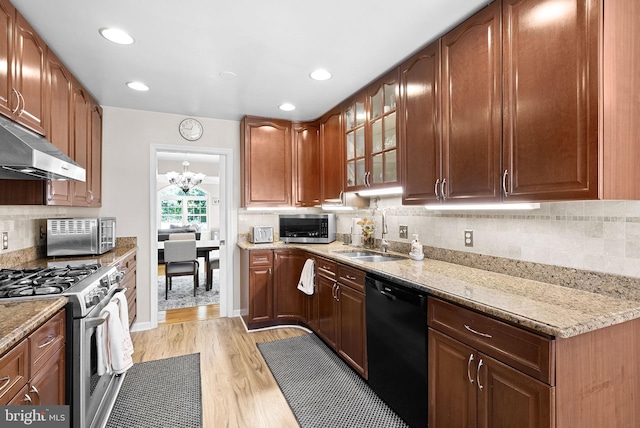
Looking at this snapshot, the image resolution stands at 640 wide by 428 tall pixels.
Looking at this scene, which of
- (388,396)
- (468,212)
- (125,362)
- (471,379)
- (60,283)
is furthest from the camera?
(468,212)

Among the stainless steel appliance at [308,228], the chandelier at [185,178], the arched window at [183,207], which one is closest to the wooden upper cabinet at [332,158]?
the stainless steel appliance at [308,228]

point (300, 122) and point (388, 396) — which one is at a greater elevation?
point (300, 122)

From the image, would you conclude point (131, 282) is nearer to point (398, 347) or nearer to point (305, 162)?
point (305, 162)

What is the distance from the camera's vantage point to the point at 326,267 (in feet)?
9.62

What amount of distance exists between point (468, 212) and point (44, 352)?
2448mm

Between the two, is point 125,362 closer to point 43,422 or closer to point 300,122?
point 43,422

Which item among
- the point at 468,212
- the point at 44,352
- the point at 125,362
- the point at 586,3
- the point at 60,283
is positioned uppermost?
the point at 586,3

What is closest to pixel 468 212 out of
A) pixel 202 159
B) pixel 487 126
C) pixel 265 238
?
pixel 487 126

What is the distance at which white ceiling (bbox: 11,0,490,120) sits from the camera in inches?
69.4

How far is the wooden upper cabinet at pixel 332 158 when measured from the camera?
11.1 ft

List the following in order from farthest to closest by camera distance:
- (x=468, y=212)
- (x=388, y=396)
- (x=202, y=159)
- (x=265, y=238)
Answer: (x=202, y=159)
(x=265, y=238)
(x=468, y=212)
(x=388, y=396)

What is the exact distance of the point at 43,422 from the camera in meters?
1.31

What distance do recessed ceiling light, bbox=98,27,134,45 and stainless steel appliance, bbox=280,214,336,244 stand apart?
2.24 metres

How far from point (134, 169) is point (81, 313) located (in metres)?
2.33
